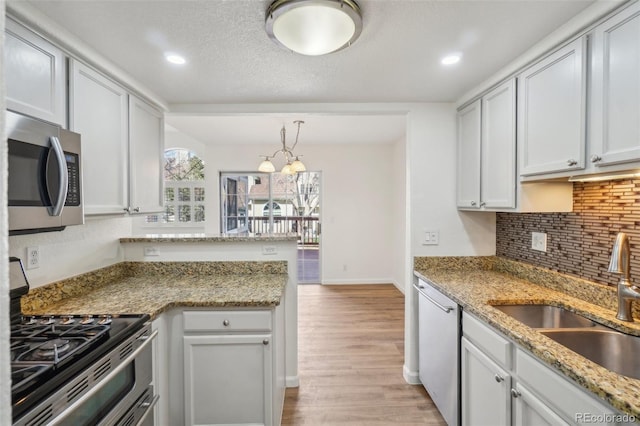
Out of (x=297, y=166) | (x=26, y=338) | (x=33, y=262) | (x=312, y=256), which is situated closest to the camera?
(x=26, y=338)

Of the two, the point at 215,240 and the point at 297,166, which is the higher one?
the point at 297,166

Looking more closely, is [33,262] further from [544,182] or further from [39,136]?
[544,182]

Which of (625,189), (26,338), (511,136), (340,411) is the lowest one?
(340,411)

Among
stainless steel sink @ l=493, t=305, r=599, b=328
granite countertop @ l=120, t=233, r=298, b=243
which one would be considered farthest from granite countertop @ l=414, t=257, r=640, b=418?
granite countertop @ l=120, t=233, r=298, b=243

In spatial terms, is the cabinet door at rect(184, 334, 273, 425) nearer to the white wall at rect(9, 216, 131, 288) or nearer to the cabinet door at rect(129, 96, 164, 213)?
the white wall at rect(9, 216, 131, 288)

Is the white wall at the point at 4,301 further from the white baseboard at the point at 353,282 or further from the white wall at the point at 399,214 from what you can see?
the white baseboard at the point at 353,282

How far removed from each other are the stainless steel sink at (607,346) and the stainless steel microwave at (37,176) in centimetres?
224

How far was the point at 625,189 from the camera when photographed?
1.55m

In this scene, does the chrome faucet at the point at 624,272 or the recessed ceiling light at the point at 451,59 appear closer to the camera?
the chrome faucet at the point at 624,272

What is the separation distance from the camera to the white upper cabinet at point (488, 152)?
74.9 inches

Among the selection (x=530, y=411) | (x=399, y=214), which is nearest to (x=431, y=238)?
(x=530, y=411)

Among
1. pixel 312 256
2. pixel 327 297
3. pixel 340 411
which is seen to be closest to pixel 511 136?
pixel 340 411

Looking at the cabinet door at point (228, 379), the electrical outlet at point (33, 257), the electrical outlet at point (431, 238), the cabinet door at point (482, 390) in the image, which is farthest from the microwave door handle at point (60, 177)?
the electrical outlet at point (431, 238)

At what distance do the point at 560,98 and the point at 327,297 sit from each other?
3.90 metres
